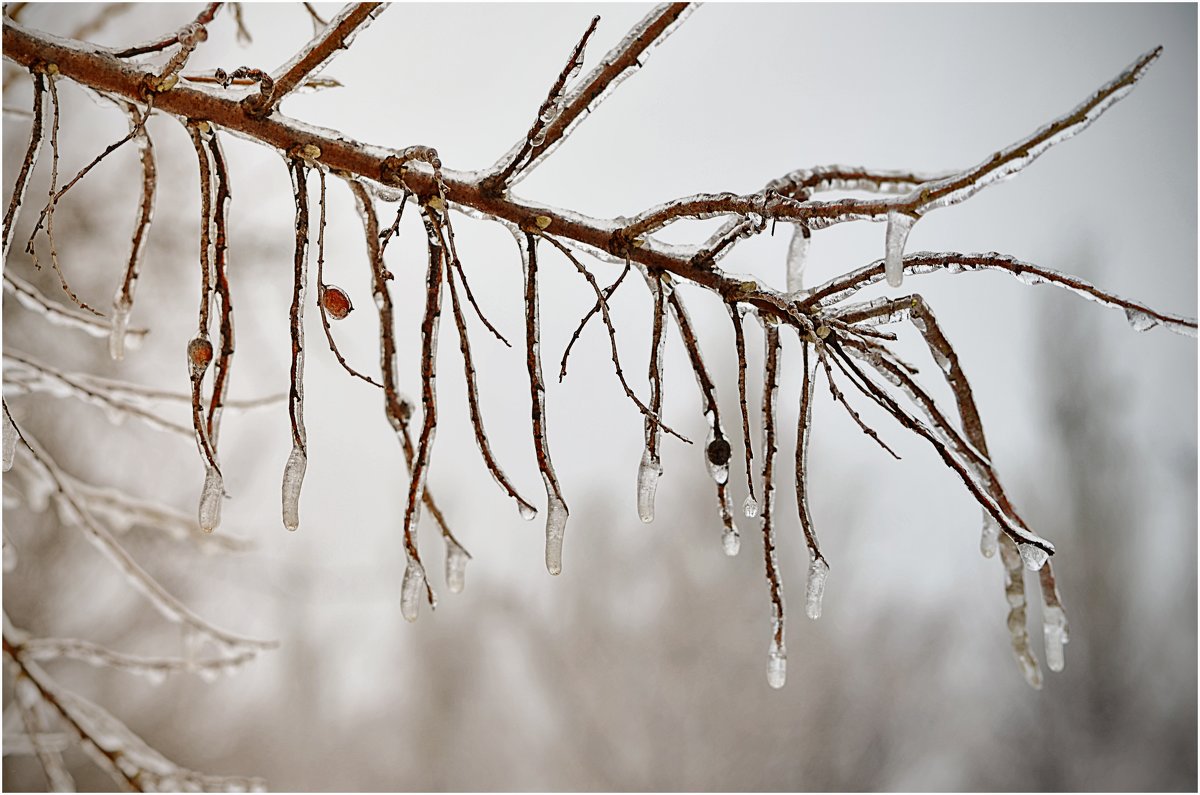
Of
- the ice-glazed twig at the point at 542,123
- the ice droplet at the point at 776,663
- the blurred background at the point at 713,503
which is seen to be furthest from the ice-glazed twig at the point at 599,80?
the blurred background at the point at 713,503

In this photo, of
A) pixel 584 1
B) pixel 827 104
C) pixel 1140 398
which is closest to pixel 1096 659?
pixel 1140 398

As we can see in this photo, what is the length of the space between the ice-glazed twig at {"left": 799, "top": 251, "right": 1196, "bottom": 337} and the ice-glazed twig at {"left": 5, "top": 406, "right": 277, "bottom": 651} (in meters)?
0.56

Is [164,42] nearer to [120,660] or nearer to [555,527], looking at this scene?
[555,527]

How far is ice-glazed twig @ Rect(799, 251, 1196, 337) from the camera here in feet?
0.95

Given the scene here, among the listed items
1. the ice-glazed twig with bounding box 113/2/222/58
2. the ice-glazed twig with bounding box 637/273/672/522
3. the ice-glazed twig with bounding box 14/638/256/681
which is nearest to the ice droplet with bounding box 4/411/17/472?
the ice-glazed twig with bounding box 113/2/222/58

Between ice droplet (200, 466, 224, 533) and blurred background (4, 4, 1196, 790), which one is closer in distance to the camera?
ice droplet (200, 466, 224, 533)

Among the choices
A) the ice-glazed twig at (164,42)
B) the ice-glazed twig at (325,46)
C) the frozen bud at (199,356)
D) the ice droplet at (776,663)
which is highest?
the ice-glazed twig at (164,42)

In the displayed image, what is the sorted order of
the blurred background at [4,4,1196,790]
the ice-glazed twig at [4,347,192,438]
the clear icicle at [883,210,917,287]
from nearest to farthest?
the clear icicle at [883,210,917,287] < the ice-glazed twig at [4,347,192,438] < the blurred background at [4,4,1196,790]

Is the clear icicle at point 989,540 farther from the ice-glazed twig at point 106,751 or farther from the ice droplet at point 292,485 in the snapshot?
the ice-glazed twig at point 106,751

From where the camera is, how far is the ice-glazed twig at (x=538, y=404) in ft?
1.02

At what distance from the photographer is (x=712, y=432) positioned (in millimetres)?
341

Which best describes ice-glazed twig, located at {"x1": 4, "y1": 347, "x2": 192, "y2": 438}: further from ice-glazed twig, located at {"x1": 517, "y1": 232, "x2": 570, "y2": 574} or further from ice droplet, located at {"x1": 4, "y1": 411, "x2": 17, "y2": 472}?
ice-glazed twig, located at {"x1": 517, "y1": 232, "x2": 570, "y2": 574}

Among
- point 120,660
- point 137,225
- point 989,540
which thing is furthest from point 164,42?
point 120,660

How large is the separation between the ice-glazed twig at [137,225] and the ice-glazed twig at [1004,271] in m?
0.26
